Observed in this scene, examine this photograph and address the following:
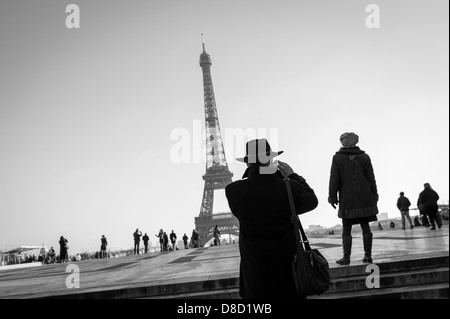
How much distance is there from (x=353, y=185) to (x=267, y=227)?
101 inches

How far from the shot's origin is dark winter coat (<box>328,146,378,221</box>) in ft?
15.4

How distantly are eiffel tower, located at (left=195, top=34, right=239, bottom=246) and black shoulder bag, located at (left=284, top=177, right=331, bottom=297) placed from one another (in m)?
43.1

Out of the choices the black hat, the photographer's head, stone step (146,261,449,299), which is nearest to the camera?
the black hat

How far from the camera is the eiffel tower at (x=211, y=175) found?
48094 mm

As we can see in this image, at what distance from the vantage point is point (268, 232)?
2.60m

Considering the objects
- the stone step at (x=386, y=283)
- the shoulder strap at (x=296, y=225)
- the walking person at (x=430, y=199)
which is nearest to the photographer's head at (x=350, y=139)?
the stone step at (x=386, y=283)

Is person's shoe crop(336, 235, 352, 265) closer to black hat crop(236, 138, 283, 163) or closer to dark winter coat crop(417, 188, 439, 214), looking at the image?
black hat crop(236, 138, 283, 163)

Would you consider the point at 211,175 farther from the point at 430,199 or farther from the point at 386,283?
the point at 386,283

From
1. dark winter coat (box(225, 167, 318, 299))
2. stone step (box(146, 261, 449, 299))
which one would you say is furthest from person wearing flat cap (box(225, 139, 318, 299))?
stone step (box(146, 261, 449, 299))

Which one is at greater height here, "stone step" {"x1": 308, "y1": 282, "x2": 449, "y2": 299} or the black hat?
the black hat

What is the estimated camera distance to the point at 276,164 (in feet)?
9.05

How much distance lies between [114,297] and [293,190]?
2865mm

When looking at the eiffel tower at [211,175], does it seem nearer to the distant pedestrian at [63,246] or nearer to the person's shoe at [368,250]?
the distant pedestrian at [63,246]
